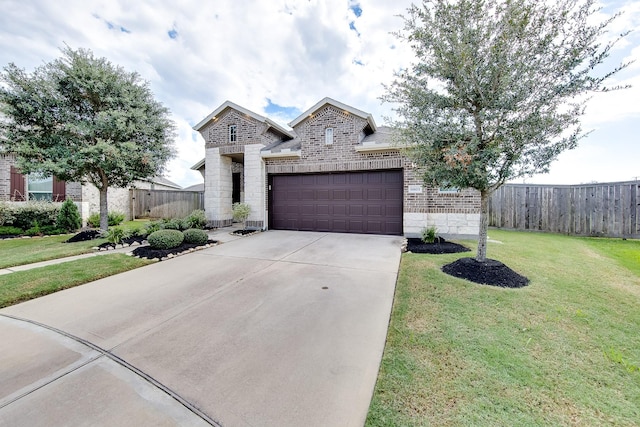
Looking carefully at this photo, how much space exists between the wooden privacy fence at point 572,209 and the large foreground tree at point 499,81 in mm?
7009

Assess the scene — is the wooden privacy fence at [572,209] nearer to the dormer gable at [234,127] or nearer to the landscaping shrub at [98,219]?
the dormer gable at [234,127]

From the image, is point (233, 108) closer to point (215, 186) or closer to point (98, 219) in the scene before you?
point (215, 186)

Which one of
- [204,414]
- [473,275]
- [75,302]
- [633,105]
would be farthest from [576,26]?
[75,302]

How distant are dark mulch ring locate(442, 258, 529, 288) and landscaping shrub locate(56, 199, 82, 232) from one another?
47.4 feet

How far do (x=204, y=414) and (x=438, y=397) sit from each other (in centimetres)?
183

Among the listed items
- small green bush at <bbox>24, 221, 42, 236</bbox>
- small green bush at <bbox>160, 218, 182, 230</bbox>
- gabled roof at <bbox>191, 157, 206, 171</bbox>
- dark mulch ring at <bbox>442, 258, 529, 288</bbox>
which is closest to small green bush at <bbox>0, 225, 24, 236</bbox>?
small green bush at <bbox>24, 221, 42, 236</bbox>

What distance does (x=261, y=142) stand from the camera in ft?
35.1

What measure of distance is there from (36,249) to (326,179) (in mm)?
9397

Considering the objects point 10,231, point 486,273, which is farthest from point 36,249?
point 486,273

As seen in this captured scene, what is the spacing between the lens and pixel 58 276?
4.91m

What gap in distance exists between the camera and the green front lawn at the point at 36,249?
19.9 ft

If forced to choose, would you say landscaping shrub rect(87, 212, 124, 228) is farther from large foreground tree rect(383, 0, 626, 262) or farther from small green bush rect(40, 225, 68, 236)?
large foreground tree rect(383, 0, 626, 262)

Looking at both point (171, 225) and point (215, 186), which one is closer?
point (171, 225)

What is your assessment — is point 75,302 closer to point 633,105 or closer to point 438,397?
point 438,397
